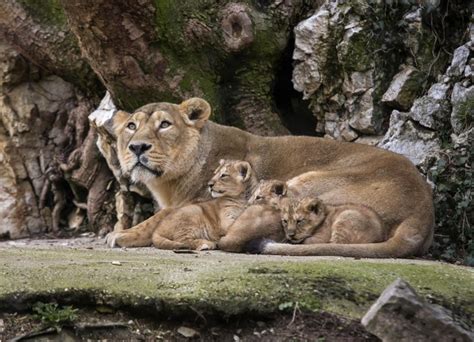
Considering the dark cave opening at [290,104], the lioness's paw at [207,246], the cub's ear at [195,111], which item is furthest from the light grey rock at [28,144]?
the lioness's paw at [207,246]

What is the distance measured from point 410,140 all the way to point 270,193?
251 cm

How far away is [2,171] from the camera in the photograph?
15.5 m

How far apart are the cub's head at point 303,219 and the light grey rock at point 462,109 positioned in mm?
2532

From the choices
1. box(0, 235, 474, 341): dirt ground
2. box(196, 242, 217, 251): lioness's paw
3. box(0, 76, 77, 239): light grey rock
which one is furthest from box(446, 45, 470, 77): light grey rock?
box(0, 76, 77, 239): light grey rock

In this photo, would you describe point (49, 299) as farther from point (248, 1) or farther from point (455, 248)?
point (248, 1)

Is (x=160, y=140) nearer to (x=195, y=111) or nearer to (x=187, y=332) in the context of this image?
(x=195, y=111)

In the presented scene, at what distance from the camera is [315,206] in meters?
8.70

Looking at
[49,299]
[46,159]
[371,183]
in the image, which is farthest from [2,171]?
[49,299]

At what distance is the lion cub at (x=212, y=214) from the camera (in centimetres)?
905

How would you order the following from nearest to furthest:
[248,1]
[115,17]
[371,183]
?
[371,183] < [115,17] < [248,1]

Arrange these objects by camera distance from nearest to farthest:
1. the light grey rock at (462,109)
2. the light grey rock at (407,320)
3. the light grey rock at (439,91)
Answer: the light grey rock at (407,320) < the light grey rock at (462,109) < the light grey rock at (439,91)

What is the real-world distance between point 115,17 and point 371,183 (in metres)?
3.90

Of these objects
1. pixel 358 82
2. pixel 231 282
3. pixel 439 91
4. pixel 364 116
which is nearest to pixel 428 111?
pixel 439 91

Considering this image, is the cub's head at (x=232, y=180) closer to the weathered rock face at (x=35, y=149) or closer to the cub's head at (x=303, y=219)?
the cub's head at (x=303, y=219)
